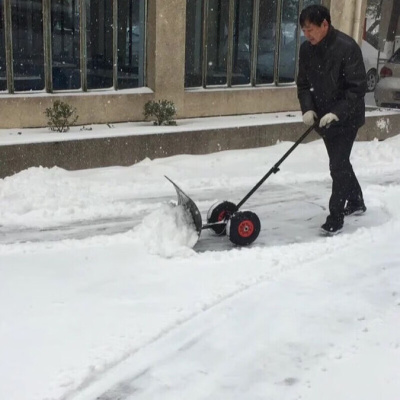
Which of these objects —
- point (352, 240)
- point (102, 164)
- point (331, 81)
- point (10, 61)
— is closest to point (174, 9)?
point (10, 61)

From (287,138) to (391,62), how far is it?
19.6 feet

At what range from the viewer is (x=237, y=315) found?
4.30 meters

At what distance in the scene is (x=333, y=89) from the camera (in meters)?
5.96

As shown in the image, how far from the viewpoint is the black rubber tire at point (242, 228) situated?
557cm

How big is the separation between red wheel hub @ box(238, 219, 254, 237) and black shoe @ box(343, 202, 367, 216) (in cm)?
161

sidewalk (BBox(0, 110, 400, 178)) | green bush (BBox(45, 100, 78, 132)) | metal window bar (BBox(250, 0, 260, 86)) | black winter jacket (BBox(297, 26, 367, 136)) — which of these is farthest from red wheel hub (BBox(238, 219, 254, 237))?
metal window bar (BBox(250, 0, 260, 86))

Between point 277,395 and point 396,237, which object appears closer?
point 277,395

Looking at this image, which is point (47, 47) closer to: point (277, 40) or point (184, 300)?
point (277, 40)

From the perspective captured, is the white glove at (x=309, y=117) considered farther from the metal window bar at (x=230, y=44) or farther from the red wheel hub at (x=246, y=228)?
the metal window bar at (x=230, y=44)

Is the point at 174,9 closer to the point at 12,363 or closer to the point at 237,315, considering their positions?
the point at 237,315

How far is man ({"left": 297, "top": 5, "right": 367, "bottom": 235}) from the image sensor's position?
18.9ft

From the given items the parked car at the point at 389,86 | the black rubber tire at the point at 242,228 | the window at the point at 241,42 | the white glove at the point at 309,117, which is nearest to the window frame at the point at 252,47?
the window at the point at 241,42

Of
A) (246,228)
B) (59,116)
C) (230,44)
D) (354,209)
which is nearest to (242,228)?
(246,228)

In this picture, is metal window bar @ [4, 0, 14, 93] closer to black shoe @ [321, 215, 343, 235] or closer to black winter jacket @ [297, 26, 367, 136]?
black winter jacket @ [297, 26, 367, 136]
